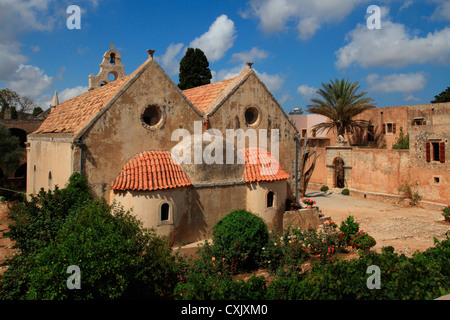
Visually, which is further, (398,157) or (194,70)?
(194,70)

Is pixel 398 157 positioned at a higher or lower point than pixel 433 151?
lower

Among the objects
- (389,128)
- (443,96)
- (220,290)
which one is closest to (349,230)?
(220,290)

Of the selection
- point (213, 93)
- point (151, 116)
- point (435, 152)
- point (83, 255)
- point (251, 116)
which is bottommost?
point (83, 255)

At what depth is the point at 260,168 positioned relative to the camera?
48.9 ft

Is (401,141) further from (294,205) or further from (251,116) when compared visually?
(251,116)

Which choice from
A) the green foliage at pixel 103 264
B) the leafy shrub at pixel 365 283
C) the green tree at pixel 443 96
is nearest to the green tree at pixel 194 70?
the green foliage at pixel 103 264

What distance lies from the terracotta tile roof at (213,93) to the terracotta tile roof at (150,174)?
3246mm

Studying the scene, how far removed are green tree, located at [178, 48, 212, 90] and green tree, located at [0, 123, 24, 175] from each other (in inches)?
603

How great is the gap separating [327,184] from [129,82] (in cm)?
2429

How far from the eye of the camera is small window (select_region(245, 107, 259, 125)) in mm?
16258

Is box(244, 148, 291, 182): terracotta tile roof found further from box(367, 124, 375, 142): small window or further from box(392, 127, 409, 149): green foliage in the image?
box(367, 124, 375, 142): small window

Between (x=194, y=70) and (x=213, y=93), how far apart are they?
14806 millimetres
